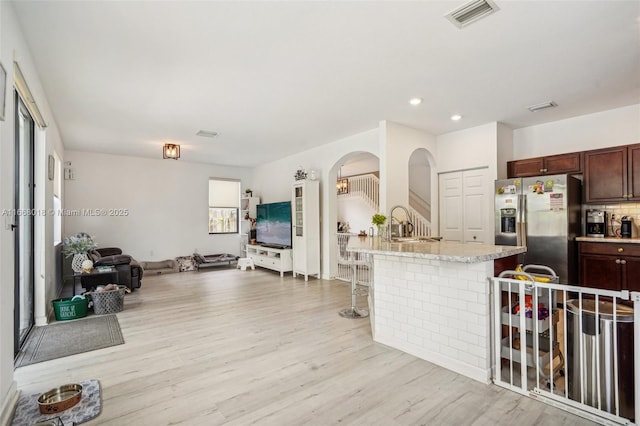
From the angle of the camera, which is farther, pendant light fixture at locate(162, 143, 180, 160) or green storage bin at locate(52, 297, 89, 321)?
pendant light fixture at locate(162, 143, 180, 160)

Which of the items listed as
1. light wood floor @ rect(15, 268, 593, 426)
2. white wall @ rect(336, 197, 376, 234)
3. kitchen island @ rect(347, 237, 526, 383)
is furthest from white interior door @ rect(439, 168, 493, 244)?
white wall @ rect(336, 197, 376, 234)

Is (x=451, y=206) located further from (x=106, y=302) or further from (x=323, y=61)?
(x=106, y=302)

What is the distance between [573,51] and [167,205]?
806 centimetres

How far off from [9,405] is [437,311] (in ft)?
10.1

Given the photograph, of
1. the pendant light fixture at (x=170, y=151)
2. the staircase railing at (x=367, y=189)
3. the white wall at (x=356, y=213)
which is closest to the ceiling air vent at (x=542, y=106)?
the staircase railing at (x=367, y=189)

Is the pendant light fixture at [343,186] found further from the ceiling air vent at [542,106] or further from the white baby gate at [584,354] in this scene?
the white baby gate at [584,354]

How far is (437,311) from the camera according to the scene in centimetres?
274

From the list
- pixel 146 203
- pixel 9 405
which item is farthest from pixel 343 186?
pixel 9 405

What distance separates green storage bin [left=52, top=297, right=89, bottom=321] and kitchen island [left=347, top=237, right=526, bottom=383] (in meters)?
3.58

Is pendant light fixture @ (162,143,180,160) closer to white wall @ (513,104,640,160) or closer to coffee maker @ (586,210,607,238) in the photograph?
white wall @ (513,104,640,160)

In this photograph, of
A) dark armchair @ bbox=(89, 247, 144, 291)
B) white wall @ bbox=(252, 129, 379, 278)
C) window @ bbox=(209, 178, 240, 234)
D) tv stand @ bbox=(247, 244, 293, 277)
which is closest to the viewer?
dark armchair @ bbox=(89, 247, 144, 291)

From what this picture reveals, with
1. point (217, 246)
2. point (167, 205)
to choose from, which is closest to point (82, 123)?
point (167, 205)

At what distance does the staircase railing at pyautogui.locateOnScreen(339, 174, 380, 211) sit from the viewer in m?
9.23

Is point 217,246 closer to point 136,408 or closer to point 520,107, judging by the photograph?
point 136,408
